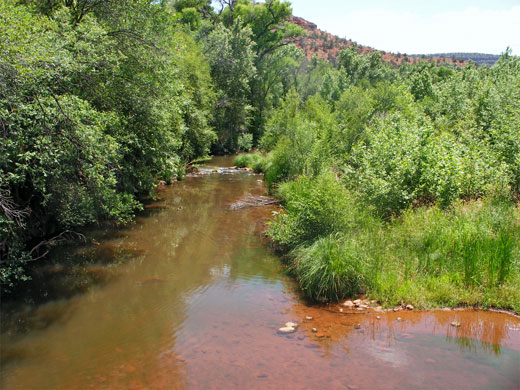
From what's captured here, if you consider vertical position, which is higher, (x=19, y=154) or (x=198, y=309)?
(x=19, y=154)

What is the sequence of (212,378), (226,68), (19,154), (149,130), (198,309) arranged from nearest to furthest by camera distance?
1. (212,378)
2. (19,154)
3. (198,309)
4. (149,130)
5. (226,68)

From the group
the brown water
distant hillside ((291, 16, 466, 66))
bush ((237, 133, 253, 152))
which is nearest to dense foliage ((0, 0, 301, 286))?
the brown water

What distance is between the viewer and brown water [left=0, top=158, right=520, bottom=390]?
6.16 meters

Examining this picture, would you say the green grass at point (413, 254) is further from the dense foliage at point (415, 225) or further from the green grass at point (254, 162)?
the green grass at point (254, 162)

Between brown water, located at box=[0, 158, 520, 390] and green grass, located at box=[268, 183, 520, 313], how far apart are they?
499mm

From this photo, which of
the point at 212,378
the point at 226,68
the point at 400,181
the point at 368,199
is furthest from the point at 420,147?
the point at 226,68

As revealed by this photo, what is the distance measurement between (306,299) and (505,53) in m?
51.1

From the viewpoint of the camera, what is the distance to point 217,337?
7457 mm

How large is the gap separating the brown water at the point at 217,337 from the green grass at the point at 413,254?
499 millimetres

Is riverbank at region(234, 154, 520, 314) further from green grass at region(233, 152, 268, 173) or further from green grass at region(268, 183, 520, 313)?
green grass at region(233, 152, 268, 173)

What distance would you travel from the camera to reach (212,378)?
244 inches

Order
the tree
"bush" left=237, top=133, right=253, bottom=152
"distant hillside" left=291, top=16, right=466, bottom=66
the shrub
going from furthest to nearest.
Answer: "distant hillside" left=291, top=16, right=466, bottom=66 → "bush" left=237, top=133, right=253, bottom=152 → the tree → the shrub

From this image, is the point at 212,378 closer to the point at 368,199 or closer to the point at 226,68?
the point at 368,199

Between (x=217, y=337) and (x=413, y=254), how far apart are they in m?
4.80
